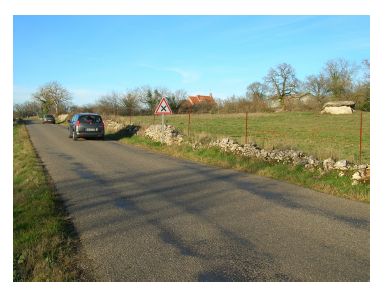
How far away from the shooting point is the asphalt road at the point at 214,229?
13.5ft

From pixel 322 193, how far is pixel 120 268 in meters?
5.38

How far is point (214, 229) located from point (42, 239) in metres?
2.41

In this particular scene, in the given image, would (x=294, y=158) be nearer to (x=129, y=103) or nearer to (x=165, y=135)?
(x=165, y=135)

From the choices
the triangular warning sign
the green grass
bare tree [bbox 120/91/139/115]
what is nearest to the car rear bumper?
the triangular warning sign

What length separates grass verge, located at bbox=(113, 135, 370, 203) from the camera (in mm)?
7926

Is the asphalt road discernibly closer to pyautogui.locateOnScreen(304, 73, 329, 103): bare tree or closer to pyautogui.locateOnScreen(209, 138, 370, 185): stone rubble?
pyautogui.locateOnScreen(209, 138, 370, 185): stone rubble

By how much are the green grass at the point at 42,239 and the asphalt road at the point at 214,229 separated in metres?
0.24

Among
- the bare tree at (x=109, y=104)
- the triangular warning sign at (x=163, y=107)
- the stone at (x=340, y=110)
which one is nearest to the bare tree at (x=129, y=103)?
the bare tree at (x=109, y=104)

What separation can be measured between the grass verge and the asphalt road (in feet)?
1.43

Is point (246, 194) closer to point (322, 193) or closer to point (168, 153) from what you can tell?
point (322, 193)

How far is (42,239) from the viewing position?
493 centimetres

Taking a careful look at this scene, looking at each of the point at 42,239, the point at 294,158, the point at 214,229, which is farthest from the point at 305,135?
the point at 42,239

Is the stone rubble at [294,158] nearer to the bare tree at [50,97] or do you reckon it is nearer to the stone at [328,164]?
the stone at [328,164]

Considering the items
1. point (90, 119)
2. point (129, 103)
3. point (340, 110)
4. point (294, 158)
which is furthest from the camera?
point (129, 103)
